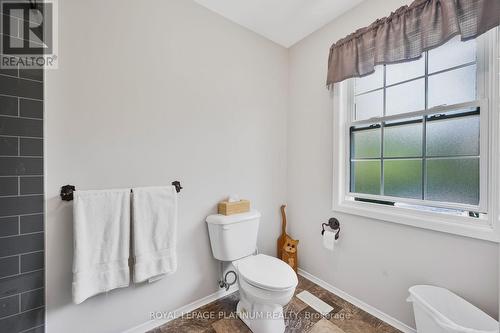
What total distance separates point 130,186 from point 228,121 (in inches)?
36.2

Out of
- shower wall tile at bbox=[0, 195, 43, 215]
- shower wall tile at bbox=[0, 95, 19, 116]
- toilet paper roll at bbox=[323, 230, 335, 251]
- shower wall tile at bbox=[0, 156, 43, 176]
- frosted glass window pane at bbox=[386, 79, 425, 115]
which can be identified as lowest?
toilet paper roll at bbox=[323, 230, 335, 251]

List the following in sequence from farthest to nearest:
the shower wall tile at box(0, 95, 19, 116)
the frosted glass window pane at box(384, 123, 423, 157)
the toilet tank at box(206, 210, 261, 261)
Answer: the toilet tank at box(206, 210, 261, 261) < the frosted glass window pane at box(384, 123, 423, 157) < the shower wall tile at box(0, 95, 19, 116)

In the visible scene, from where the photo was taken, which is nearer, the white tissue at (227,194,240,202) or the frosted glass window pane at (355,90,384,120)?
the frosted glass window pane at (355,90,384,120)

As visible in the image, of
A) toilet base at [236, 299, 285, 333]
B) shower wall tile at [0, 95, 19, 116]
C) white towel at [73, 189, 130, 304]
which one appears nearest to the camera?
shower wall tile at [0, 95, 19, 116]

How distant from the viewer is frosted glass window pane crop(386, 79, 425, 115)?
1402 millimetres

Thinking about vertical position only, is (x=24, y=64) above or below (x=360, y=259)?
above

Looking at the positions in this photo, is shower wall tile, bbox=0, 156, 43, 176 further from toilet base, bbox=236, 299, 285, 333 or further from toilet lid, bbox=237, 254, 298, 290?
toilet base, bbox=236, 299, 285, 333

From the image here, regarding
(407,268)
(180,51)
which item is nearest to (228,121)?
(180,51)

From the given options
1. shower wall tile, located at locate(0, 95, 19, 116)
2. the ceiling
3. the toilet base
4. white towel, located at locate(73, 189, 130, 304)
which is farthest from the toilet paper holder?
shower wall tile, located at locate(0, 95, 19, 116)

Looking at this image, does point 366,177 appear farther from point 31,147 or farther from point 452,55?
point 31,147

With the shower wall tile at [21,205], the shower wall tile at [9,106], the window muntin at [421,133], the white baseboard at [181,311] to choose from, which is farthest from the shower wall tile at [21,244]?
the window muntin at [421,133]

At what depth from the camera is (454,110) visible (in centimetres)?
125

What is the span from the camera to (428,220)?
1.28 meters

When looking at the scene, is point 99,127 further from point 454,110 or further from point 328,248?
point 454,110
